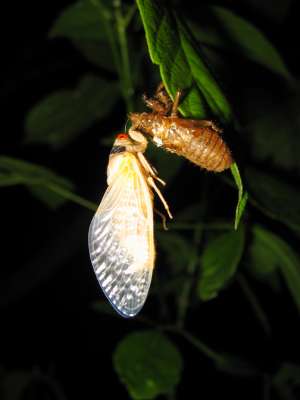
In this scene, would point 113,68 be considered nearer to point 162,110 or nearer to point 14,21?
point 162,110

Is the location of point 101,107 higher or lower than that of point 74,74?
higher

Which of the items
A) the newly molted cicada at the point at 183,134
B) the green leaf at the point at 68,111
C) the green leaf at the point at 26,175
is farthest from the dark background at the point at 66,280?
the newly molted cicada at the point at 183,134

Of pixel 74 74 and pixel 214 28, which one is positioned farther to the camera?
pixel 74 74

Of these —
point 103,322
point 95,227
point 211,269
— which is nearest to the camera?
point 95,227

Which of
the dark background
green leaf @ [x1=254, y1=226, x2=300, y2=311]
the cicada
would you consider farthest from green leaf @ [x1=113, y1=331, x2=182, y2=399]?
the dark background

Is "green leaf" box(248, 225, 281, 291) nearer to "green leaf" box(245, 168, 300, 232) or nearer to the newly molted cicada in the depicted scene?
"green leaf" box(245, 168, 300, 232)

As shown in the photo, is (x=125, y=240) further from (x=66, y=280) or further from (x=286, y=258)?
(x=66, y=280)

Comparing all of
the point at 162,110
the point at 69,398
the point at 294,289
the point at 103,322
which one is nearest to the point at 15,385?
the point at 69,398

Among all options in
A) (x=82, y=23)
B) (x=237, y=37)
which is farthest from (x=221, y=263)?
(x=82, y=23)
